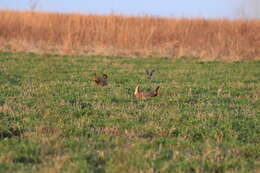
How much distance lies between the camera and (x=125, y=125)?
4.75 metres

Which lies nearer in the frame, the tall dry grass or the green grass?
the green grass

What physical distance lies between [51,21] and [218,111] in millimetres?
13672

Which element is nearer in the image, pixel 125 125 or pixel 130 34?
pixel 125 125

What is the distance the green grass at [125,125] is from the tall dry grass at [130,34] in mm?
7524

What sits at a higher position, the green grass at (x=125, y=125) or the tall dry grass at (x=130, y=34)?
the tall dry grass at (x=130, y=34)

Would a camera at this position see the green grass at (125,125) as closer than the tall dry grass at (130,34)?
Yes

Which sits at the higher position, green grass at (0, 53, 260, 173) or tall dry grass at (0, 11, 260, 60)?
tall dry grass at (0, 11, 260, 60)

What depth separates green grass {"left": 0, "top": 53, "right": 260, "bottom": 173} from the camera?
3.59 m

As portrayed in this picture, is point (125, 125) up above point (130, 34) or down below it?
below

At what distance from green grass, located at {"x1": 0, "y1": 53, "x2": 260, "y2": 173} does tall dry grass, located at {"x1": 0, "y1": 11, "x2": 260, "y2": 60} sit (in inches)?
296

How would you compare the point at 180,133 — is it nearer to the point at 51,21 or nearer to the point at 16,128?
the point at 16,128

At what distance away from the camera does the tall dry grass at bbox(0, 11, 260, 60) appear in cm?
1636

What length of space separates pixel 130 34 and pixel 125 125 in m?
12.7

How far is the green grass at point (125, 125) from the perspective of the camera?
11.8ft
